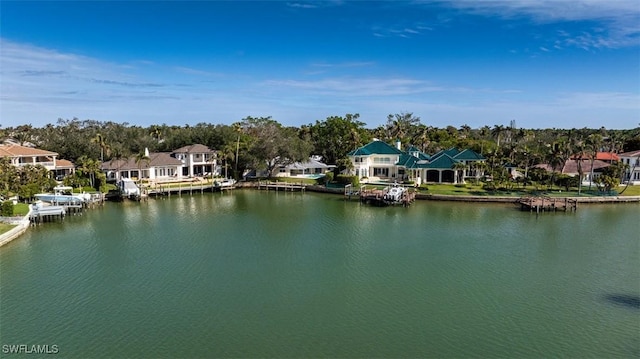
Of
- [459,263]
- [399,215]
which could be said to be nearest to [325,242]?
[459,263]

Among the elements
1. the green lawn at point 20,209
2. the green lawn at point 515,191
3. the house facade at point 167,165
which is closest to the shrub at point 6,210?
the green lawn at point 20,209

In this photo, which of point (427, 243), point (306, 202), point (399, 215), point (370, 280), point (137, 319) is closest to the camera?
point (137, 319)

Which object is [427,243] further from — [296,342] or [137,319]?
[137,319]

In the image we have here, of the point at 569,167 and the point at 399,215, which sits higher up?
the point at 569,167

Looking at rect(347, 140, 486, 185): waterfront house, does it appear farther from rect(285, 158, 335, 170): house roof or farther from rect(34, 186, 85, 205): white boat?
rect(34, 186, 85, 205): white boat

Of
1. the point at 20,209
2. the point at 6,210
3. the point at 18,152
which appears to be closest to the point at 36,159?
the point at 18,152

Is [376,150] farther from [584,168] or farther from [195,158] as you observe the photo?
[584,168]

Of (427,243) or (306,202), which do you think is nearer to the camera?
(427,243)
